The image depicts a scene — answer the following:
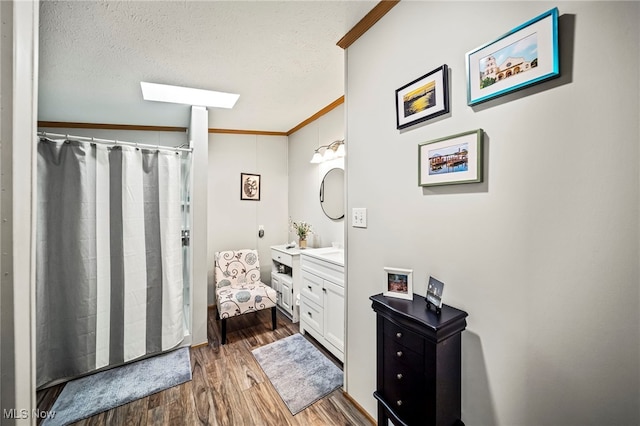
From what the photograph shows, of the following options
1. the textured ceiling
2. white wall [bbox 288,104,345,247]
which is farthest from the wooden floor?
the textured ceiling

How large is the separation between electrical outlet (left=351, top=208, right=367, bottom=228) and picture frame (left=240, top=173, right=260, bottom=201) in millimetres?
2230

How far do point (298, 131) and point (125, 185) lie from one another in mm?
2116

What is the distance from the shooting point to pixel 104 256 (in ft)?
6.63

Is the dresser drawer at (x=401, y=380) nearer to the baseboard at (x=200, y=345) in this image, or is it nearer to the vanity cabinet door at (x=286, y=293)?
the vanity cabinet door at (x=286, y=293)

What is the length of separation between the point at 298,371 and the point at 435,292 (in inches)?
57.6

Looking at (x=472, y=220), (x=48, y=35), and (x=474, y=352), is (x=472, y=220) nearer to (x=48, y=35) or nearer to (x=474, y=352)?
(x=474, y=352)

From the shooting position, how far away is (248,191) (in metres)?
3.55

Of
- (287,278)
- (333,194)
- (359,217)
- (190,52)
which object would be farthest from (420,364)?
(190,52)

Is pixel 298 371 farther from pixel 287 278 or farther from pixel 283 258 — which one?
pixel 283 258

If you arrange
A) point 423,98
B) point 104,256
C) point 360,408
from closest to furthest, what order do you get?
point 423,98 → point 360,408 → point 104,256

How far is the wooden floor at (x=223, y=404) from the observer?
1576mm

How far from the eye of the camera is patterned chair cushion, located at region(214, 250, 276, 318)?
2.51 m

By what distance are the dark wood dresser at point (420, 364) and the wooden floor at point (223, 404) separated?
1.92ft

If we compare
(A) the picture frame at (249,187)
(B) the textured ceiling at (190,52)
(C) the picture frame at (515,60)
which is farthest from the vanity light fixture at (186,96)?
(C) the picture frame at (515,60)
